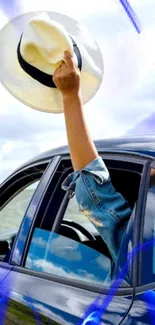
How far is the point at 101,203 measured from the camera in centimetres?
222

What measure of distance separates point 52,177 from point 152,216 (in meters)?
1.01

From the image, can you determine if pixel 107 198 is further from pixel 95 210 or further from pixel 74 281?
pixel 74 281

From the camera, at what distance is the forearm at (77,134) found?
7.40 ft

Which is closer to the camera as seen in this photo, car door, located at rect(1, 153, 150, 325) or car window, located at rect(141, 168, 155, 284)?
car window, located at rect(141, 168, 155, 284)

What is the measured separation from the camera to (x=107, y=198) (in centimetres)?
224

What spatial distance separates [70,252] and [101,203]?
0.47m

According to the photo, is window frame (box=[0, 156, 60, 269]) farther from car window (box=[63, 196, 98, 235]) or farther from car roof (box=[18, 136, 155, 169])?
car roof (box=[18, 136, 155, 169])

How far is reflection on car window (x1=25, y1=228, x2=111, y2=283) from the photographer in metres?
2.35

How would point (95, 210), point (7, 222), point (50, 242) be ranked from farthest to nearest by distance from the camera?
1. point (7, 222)
2. point (50, 242)
3. point (95, 210)

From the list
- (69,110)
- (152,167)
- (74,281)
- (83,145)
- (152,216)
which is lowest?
(74,281)

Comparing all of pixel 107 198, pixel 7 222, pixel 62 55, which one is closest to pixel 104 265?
pixel 107 198

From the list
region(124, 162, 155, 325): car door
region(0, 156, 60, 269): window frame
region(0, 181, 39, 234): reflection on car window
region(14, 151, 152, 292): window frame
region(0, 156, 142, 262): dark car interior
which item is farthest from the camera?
region(0, 181, 39, 234): reflection on car window

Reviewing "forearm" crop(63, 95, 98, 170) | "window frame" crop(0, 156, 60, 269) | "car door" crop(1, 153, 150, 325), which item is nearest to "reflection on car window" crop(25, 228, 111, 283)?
"car door" crop(1, 153, 150, 325)

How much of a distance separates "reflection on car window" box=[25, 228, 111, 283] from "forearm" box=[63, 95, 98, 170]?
0.41m
